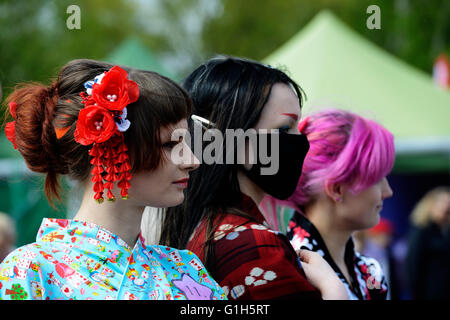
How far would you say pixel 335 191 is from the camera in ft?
A: 8.43

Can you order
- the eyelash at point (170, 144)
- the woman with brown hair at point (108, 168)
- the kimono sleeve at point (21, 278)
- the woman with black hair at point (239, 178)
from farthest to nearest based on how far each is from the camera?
1. the woman with black hair at point (239, 178)
2. the eyelash at point (170, 144)
3. the woman with brown hair at point (108, 168)
4. the kimono sleeve at point (21, 278)

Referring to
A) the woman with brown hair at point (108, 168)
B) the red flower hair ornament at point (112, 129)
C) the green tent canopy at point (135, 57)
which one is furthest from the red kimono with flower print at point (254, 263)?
the green tent canopy at point (135, 57)

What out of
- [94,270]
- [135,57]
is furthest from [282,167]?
[135,57]

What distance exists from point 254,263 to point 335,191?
0.90 metres

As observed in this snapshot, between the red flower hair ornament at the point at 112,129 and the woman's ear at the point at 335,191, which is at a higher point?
the red flower hair ornament at the point at 112,129

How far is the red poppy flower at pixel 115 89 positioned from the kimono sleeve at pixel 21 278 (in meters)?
0.44

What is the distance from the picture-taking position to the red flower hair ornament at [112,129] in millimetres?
1536

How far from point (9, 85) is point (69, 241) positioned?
640 millimetres

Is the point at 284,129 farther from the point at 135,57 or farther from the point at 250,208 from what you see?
the point at 135,57

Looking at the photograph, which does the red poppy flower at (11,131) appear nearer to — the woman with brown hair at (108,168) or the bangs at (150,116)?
the woman with brown hair at (108,168)

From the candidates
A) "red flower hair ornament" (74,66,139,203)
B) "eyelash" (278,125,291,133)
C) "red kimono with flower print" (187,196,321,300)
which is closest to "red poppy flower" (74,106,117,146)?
"red flower hair ornament" (74,66,139,203)

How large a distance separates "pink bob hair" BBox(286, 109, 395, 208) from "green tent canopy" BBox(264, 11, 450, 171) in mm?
3973

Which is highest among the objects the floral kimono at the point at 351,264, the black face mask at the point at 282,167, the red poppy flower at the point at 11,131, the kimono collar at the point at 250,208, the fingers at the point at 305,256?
the red poppy flower at the point at 11,131

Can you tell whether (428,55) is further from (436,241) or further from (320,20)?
(436,241)
